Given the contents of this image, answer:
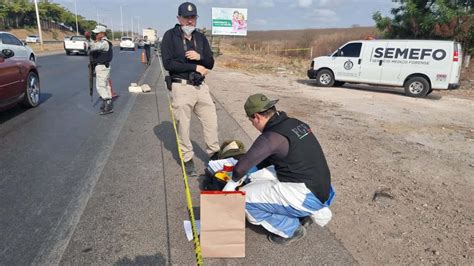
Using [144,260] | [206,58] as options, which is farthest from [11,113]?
[144,260]

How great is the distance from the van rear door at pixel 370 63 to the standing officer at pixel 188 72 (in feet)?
36.3

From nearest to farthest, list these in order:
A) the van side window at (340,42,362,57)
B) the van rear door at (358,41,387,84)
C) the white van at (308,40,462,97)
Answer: the white van at (308,40,462,97)
the van rear door at (358,41,387,84)
the van side window at (340,42,362,57)

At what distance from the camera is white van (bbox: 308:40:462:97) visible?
12.4 metres

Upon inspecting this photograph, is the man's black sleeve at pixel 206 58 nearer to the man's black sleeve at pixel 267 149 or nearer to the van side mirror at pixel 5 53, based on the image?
the man's black sleeve at pixel 267 149

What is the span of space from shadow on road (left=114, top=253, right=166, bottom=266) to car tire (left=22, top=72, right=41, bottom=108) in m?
5.91

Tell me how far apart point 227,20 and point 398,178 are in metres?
35.9

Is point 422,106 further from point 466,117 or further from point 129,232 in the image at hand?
point 129,232

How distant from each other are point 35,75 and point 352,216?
7.23 meters

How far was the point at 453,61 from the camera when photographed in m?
12.2

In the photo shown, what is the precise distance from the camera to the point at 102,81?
7.29 metres

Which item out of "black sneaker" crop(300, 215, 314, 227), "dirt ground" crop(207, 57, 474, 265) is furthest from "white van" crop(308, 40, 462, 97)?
"black sneaker" crop(300, 215, 314, 227)

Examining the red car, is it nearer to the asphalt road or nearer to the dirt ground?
the asphalt road

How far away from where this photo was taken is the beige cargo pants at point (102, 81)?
23.9 ft

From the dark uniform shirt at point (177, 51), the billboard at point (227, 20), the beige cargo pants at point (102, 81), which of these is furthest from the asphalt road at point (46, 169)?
the billboard at point (227, 20)
